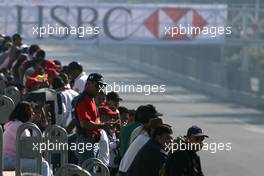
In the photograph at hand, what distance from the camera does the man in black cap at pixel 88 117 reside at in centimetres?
1820

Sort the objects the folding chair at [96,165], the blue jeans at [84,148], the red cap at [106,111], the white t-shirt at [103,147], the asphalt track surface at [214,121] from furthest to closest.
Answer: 1. the asphalt track surface at [214,121]
2. the red cap at [106,111]
3. the white t-shirt at [103,147]
4. the blue jeans at [84,148]
5. the folding chair at [96,165]

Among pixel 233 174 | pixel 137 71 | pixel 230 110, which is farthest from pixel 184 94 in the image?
pixel 233 174

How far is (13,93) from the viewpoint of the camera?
2270 cm

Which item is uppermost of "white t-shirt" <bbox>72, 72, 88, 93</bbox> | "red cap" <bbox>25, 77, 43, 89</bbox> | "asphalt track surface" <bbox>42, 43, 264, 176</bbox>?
"red cap" <bbox>25, 77, 43, 89</bbox>

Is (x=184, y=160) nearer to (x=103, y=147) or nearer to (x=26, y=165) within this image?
(x=26, y=165)

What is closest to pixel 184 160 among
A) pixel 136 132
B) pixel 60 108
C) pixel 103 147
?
pixel 136 132

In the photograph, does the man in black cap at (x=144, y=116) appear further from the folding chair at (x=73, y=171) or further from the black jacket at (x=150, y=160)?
the folding chair at (x=73, y=171)

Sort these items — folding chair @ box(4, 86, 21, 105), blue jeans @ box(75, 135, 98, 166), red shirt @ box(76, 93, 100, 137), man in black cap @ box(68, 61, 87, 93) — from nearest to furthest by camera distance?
red shirt @ box(76, 93, 100, 137) < blue jeans @ box(75, 135, 98, 166) < folding chair @ box(4, 86, 21, 105) < man in black cap @ box(68, 61, 87, 93)

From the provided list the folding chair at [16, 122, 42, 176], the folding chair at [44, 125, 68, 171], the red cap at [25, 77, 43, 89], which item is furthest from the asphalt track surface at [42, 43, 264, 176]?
the folding chair at [16, 122, 42, 176]

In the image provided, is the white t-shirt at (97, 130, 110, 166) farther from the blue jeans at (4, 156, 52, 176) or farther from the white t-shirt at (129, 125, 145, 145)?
the blue jeans at (4, 156, 52, 176)

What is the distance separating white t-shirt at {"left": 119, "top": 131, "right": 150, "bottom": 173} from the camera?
16672 mm

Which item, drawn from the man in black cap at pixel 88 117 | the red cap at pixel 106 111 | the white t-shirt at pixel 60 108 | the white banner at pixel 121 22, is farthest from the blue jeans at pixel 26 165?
the white banner at pixel 121 22

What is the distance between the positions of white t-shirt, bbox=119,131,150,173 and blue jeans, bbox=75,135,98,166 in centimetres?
171

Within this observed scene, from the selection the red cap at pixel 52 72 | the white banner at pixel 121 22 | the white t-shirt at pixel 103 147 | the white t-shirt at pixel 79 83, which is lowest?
the white banner at pixel 121 22
